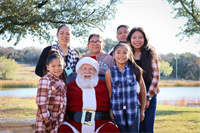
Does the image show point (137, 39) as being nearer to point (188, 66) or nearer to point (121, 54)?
point (121, 54)

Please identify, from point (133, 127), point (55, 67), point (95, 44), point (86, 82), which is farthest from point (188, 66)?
point (55, 67)

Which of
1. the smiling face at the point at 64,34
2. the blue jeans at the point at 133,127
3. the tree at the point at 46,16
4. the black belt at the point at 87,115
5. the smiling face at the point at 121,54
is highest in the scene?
the tree at the point at 46,16

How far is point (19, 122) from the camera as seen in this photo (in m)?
3.77

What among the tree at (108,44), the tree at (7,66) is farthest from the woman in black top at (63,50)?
the tree at (108,44)

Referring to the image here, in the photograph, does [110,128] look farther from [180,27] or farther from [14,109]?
[180,27]

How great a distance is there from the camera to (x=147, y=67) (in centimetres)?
303

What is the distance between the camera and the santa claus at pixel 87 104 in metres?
2.85

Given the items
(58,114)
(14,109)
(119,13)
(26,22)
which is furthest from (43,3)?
(58,114)

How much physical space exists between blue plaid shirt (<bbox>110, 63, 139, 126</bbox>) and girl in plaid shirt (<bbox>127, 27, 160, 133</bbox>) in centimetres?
32

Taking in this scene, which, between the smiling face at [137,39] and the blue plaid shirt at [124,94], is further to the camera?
the smiling face at [137,39]

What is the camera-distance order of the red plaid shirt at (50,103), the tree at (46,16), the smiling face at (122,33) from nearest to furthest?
1. the red plaid shirt at (50,103)
2. the smiling face at (122,33)
3. the tree at (46,16)

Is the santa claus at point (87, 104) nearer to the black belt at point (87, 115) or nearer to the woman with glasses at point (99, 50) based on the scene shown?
the black belt at point (87, 115)

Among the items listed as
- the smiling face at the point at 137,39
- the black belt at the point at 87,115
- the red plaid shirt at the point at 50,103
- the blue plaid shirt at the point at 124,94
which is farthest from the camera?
the smiling face at the point at 137,39

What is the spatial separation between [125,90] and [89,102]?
1.94 ft
